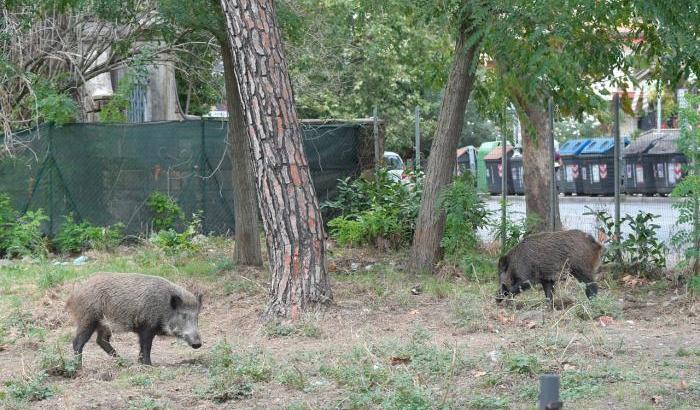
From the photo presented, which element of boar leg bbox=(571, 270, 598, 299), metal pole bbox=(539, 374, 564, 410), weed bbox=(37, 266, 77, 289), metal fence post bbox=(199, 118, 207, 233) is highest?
metal fence post bbox=(199, 118, 207, 233)

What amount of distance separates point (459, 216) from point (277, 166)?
3.96m

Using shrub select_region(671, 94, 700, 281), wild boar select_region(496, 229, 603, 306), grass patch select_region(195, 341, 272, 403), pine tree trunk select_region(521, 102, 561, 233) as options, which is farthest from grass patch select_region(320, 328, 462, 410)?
pine tree trunk select_region(521, 102, 561, 233)

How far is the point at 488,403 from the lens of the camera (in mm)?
6617

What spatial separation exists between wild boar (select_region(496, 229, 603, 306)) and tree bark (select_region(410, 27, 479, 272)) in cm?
245

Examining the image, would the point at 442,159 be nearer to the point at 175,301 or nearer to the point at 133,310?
the point at 175,301

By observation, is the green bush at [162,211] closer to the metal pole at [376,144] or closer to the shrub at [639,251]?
the metal pole at [376,144]

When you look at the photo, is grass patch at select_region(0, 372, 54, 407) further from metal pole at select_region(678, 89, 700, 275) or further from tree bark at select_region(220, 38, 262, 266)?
metal pole at select_region(678, 89, 700, 275)

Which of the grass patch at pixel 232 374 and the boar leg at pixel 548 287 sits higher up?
the boar leg at pixel 548 287

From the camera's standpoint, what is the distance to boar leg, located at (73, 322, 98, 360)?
28.3 feet

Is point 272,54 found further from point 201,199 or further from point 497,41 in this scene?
point 201,199

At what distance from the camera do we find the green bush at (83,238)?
16.6 metres

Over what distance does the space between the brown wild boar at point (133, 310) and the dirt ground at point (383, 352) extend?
258 mm

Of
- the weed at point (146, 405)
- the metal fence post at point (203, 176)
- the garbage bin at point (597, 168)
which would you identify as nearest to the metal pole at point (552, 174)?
the metal fence post at point (203, 176)

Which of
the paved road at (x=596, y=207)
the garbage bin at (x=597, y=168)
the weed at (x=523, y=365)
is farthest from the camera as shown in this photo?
the garbage bin at (x=597, y=168)
